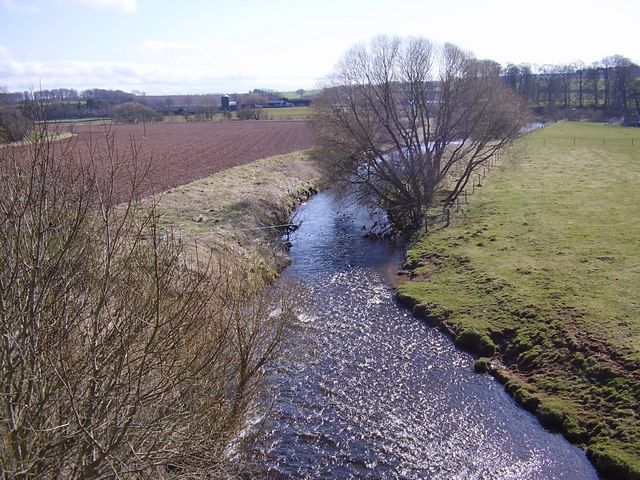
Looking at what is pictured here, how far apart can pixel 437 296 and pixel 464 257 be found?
16.3 feet

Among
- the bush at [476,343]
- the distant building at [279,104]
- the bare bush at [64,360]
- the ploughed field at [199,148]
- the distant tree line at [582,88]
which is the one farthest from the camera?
the distant building at [279,104]

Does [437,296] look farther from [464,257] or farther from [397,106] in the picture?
[397,106]

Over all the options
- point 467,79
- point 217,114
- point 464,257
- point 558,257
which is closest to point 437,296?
point 464,257

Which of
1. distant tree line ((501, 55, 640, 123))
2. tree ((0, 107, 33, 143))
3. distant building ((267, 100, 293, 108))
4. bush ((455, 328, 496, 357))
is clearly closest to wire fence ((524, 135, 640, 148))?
distant tree line ((501, 55, 640, 123))

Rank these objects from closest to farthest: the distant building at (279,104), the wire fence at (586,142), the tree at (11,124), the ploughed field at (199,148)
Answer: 1. the tree at (11,124)
2. the ploughed field at (199,148)
3. the wire fence at (586,142)
4. the distant building at (279,104)

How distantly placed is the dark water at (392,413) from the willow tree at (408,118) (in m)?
16.2

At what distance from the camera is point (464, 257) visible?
30156mm

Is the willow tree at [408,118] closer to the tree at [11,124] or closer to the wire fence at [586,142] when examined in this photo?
the tree at [11,124]

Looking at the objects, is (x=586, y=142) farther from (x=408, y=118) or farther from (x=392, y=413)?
(x=392, y=413)

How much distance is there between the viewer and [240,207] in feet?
125

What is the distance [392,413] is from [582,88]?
152m

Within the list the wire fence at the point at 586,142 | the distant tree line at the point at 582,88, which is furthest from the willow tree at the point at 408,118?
the distant tree line at the point at 582,88

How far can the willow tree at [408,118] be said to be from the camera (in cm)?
3825

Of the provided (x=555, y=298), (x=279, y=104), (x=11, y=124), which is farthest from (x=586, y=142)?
(x=279, y=104)
